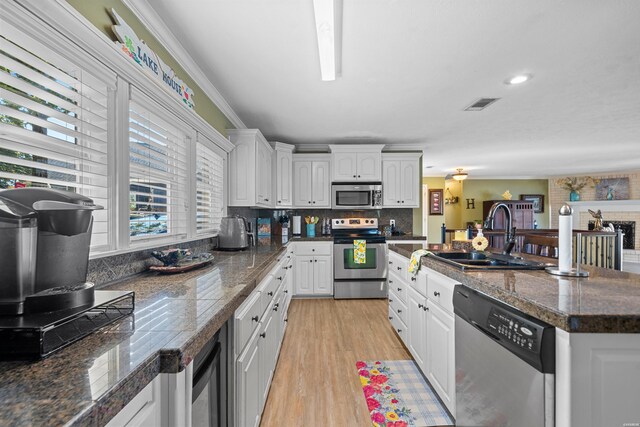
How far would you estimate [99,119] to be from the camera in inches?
52.6

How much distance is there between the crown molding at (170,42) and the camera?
1.60m

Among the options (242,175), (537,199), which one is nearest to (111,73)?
(242,175)

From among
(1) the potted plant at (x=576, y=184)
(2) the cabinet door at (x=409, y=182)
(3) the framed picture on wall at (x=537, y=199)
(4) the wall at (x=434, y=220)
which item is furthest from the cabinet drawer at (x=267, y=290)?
(1) the potted plant at (x=576, y=184)

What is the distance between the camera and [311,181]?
184 inches

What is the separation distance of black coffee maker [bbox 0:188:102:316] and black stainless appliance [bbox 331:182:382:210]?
3867 millimetres

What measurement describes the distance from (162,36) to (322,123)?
2.17 m

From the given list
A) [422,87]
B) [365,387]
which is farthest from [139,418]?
[422,87]

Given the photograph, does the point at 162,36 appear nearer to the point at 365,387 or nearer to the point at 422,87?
the point at 422,87

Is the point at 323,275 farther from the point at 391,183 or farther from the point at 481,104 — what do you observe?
the point at 481,104

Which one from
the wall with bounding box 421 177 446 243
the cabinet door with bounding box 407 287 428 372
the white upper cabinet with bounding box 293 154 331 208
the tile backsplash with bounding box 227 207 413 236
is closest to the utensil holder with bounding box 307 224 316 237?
the tile backsplash with bounding box 227 207 413 236

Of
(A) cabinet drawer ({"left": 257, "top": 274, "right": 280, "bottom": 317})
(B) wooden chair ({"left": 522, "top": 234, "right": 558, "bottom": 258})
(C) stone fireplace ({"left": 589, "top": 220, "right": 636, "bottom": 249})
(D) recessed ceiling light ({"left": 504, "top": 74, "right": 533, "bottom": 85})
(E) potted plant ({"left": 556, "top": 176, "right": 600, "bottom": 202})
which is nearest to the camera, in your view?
(A) cabinet drawer ({"left": 257, "top": 274, "right": 280, "bottom": 317})

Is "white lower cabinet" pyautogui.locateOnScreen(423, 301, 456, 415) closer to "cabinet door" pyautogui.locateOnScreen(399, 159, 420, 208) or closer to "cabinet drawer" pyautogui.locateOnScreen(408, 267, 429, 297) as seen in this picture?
"cabinet drawer" pyautogui.locateOnScreen(408, 267, 429, 297)

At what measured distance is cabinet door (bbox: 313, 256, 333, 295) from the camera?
4.32 meters

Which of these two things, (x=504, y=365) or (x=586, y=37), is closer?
(x=504, y=365)
